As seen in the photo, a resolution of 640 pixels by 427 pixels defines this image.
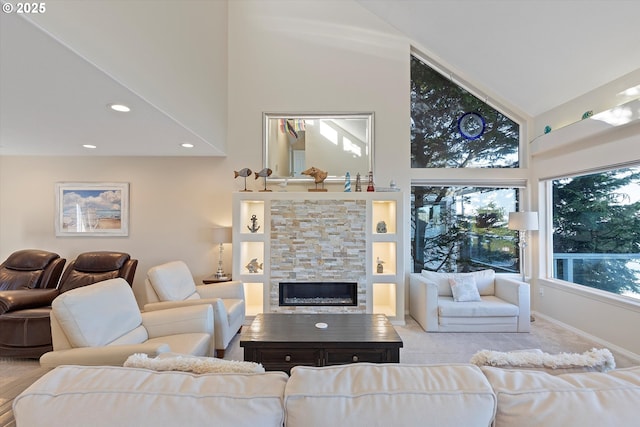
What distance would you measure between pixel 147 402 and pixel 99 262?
3.89 meters

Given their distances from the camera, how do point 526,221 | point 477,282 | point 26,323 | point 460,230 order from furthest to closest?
point 460,230, point 477,282, point 526,221, point 26,323

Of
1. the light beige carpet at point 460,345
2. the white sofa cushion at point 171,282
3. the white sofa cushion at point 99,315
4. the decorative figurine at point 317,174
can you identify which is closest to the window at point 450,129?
the decorative figurine at point 317,174

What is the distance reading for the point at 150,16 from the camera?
244 centimetres

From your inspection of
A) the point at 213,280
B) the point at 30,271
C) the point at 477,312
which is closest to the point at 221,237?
the point at 213,280

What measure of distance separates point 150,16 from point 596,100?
15.4ft

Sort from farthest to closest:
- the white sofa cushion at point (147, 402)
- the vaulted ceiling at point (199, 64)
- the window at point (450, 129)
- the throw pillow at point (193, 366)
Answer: the window at point (450, 129), the vaulted ceiling at point (199, 64), the throw pillow at point (193, 366), the white sofa cushion at point (147, 402)

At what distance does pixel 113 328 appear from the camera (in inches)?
88.2

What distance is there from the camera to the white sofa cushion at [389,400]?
31.0 inches

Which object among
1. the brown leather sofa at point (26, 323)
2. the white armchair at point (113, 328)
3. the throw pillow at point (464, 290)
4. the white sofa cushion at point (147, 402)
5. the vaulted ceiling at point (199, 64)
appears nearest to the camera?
the white sofa cushion at point (147, 402)

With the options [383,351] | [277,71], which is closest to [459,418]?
[383,351]

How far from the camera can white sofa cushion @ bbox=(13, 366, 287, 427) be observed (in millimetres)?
785

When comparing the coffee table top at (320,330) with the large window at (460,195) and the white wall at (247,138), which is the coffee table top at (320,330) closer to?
the white wall at (247,138)

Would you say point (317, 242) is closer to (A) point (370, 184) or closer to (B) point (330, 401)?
(A) point (370, 184)

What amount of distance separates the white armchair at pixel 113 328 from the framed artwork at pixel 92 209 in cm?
253
